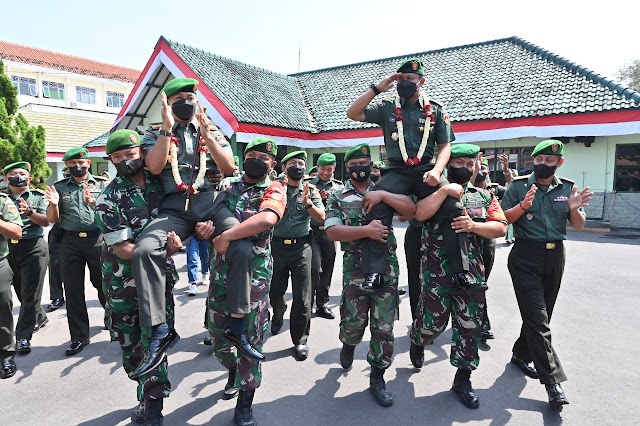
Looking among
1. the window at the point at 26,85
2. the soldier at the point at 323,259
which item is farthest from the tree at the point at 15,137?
the window at the point at 26,85

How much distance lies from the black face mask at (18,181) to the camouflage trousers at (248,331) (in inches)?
125

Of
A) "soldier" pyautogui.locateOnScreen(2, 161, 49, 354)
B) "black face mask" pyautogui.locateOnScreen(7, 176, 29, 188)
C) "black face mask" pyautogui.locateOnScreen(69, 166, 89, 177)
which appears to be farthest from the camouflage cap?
"black face mask" pyautogui.locateOnScreen(7, 176, 29, 188)

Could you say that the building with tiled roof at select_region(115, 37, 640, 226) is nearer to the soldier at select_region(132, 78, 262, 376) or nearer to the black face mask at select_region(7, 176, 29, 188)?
the black face mask at select_region(7, 176, 29, 188)

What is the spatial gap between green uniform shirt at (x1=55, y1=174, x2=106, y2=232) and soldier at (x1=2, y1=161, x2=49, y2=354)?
220 millimetres

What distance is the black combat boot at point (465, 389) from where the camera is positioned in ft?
10.6

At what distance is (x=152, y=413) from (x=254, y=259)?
1.33 meters

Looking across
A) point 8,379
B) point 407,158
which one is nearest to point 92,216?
point 8,379

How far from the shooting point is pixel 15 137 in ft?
42.6

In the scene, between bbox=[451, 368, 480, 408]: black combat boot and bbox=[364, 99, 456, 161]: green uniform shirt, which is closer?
bbox=[451, 368, 480, 408]: black combat boot

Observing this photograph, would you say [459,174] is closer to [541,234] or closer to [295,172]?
[541,234]

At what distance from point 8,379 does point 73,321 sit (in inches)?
30.5

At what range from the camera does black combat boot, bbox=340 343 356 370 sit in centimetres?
382

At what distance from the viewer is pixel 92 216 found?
14.8 ft

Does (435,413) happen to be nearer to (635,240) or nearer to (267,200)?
(267,200)
